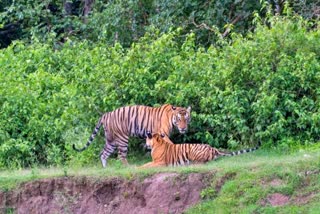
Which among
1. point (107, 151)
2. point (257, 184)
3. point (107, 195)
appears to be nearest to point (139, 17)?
point (107, 151)

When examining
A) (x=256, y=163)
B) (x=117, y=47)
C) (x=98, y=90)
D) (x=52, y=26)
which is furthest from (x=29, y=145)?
(x=52, y=26)

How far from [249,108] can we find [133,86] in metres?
2.00

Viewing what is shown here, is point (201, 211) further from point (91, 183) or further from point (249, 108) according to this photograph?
point (249, 108)

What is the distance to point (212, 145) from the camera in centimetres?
1227

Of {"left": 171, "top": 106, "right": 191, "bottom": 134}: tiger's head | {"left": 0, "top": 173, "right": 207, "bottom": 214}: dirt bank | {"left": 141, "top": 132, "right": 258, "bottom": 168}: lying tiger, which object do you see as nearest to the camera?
{"left": 0, "top": 173, "right": 207, "bottom": 214}: dirt bank

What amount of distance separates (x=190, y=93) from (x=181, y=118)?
2.13 feet

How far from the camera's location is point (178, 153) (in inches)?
454

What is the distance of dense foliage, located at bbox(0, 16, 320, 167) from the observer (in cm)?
1182

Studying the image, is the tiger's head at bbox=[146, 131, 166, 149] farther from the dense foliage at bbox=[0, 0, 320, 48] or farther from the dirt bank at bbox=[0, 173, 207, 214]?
the dense foliage at bbox=[0, 0, 320, 48]

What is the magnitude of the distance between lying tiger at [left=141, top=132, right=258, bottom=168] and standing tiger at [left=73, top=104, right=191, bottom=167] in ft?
2.40

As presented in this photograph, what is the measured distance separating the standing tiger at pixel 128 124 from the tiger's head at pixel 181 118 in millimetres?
99

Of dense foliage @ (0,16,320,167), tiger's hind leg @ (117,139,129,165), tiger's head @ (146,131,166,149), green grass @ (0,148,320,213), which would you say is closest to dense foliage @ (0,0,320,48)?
dense foliage @ (0,16,320,167)

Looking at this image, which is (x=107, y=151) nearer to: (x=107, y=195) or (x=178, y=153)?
(x=178, y=153)

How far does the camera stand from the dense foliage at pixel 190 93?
11820 millimetres
